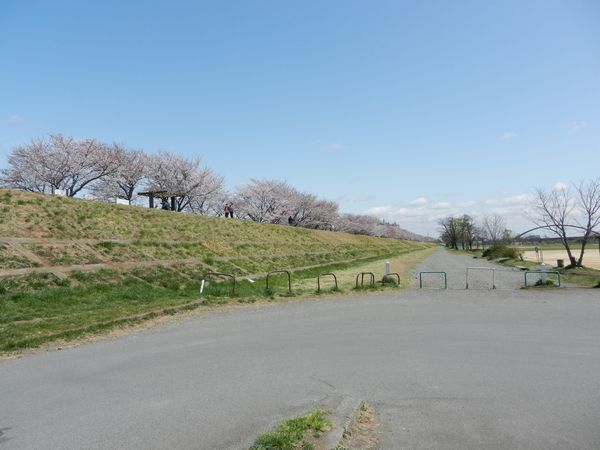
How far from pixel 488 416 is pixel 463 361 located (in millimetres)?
2267

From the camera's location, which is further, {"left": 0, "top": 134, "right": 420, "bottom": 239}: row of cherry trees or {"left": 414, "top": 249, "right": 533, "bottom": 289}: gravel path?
{"left": 0, "top": 134, "right": 420, "bottom": 239}: row of cherry trees

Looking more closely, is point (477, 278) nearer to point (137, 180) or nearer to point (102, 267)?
point (102, 267)

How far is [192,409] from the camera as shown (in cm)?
504

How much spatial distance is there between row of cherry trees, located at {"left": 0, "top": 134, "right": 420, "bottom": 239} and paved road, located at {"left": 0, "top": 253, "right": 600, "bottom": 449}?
41.7 m

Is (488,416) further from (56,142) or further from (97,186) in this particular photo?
(97,186)

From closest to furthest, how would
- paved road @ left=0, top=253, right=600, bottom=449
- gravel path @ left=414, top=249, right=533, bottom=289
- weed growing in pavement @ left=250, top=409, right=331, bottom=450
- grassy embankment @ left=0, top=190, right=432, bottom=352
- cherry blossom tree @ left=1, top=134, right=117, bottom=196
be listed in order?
weed growing in pavement @ left=250, top=409, right=331, bottom=450 → paved road @ left=0, top=253, right=600, bottom=449 → grassy embankment @ left=0, top=190, right=432, bottom=352 → gravel path @ left=414, top=249, right=533, bottom=289 → cherry blossom tree @ left=1, top=134, right=117, bottom=196

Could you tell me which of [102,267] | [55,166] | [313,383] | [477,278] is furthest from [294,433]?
[55,166]

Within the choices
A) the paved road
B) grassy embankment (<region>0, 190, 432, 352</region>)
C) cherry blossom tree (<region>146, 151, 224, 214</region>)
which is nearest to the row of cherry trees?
cherry blossom tree (<region>146, 151, 224, 214</region>)

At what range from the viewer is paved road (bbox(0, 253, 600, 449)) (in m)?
4.38

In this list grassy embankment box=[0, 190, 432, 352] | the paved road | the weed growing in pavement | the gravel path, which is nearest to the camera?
the weed growing in pavement

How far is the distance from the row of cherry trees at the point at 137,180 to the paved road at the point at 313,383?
41745 millimetres

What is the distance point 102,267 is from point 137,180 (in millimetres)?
41778

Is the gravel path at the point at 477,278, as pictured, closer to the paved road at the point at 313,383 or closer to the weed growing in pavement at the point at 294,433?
the paved road at the point at 313,383

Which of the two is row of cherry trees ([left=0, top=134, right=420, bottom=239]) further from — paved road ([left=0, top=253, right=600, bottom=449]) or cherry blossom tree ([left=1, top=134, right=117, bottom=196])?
paved road ([left=0, top=253, right=600, bottom=449])
